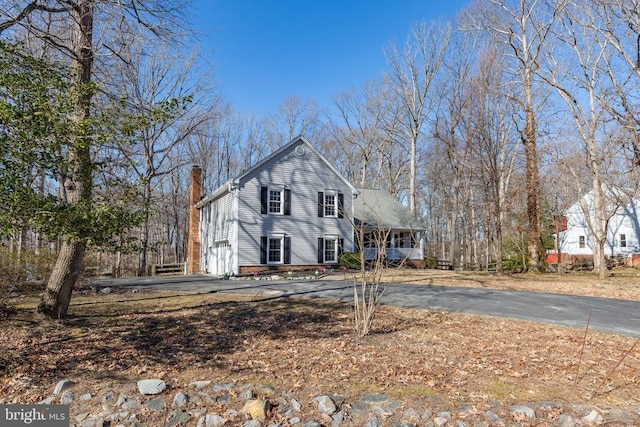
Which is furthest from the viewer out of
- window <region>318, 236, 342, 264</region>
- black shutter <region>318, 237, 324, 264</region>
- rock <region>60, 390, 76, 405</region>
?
window <region>318, 236, 342, 264</region>

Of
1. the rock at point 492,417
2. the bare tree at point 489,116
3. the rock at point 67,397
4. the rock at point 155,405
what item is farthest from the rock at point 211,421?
the bare tree at point 489,116

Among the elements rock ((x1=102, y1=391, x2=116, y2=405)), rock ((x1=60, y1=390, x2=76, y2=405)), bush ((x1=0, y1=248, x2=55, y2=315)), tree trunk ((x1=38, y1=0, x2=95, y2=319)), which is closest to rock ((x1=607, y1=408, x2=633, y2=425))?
rock ((x1=102, y1=391, x2=116, y2=405))

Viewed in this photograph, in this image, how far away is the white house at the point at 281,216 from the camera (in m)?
19.5

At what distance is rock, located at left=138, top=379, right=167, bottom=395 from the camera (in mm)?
4242

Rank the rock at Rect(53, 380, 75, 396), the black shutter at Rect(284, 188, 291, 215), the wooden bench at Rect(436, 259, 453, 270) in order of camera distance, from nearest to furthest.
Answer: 1. the rock at Rect(53, 380, 75, 396)
2. the black shutter at Rect(284, 188, 291, 215)
3. the wooden bench at Rect(436, 259, 453, 270)

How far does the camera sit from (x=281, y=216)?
20438 millimetres

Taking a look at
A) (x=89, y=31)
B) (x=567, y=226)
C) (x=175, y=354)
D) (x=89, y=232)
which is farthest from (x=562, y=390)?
(x=567, y=226)

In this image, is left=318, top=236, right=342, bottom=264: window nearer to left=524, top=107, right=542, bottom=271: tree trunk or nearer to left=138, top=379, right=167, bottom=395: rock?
left=524, top=107, right=542, bottom=271: tree trunk

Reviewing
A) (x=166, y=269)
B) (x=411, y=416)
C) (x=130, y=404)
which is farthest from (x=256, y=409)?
(x=166, y=269)

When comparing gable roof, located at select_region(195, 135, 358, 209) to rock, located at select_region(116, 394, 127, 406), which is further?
gable roof, located at select_region(195, 135, 358, 209)

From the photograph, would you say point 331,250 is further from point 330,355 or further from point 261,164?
→ point 330,355

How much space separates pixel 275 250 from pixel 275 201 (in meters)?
2.52

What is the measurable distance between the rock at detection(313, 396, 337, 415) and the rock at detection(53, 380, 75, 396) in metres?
2.81

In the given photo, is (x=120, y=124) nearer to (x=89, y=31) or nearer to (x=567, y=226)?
(x=89, y=31)
